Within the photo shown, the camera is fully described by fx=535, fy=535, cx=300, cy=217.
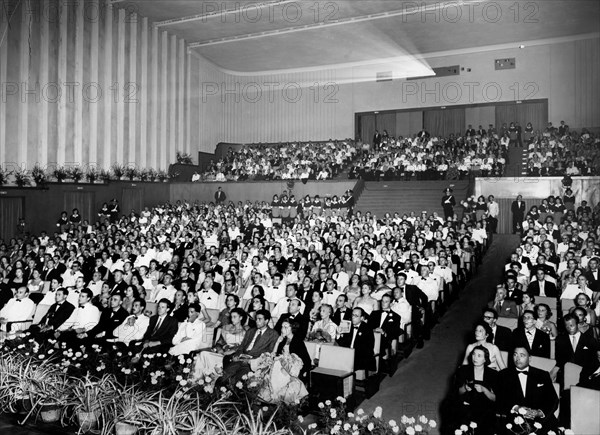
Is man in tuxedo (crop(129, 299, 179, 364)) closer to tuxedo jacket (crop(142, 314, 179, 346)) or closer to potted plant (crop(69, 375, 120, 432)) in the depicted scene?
tuxedo jacket (crop(142, 314, 179, 346))

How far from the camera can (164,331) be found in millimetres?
6566

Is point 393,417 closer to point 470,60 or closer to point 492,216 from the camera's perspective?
point 492,216

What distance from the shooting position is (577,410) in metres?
4.00

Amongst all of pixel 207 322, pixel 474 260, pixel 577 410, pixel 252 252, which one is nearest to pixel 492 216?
pixel 474 260

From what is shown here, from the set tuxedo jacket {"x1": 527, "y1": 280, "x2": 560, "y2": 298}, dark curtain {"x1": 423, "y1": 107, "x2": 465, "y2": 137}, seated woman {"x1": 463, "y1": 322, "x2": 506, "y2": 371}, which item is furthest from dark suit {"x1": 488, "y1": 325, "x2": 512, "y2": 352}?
dark curtain {"x1": 423, "y1": 107, "x2": 465, "y2": 137}

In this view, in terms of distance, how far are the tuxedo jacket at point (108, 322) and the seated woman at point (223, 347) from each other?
5.43 ft

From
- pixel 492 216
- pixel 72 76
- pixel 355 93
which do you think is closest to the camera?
pixel 492 216

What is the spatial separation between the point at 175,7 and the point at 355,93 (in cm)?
876

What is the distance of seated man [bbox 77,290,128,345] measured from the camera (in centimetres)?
672

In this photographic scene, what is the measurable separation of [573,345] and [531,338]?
38 centimetres

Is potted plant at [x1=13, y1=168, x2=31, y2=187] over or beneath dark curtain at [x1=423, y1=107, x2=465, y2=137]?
beneath

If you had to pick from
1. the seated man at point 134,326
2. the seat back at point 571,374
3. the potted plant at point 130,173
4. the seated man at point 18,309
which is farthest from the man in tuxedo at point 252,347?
the potted plant at point 130,173

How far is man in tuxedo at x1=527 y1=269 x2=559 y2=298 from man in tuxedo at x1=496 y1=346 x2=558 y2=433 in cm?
358

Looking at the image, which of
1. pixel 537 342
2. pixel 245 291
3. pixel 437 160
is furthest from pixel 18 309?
pixel 437 160
